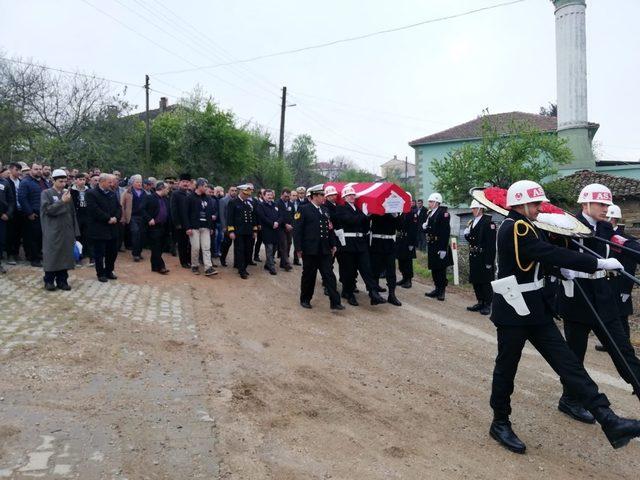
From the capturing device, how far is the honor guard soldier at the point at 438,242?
33.5 feet

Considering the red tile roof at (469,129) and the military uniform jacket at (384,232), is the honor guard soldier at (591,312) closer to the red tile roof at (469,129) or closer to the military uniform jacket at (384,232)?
the military uniform jacket at (384,232)

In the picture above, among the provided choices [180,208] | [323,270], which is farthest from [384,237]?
[180,208]

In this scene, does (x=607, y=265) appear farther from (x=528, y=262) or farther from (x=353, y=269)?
(x=353, y=269)

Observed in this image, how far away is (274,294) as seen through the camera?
9375 millimetres

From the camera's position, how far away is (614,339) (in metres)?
4.77

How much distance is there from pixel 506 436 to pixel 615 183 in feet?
75.1

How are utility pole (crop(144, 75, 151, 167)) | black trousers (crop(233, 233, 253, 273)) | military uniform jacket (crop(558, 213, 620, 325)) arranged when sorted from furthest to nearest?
1. utility pole (crop(144, 75, 151, 167))
2. black trousers (crop(233, 233, 253, 273))
3. military uniform jacket (crop(558, 213, 620, 325))

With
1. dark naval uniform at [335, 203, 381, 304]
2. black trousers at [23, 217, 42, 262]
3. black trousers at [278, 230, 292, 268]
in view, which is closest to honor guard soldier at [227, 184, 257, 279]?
black trousers at [278, 230, 292, 268]

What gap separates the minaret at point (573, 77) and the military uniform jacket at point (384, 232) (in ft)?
80.7

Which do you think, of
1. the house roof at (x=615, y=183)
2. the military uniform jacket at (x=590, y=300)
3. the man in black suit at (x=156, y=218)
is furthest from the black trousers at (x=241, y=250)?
the house roof at (x=615, y=183)

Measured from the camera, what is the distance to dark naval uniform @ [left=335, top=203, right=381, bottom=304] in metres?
8.98

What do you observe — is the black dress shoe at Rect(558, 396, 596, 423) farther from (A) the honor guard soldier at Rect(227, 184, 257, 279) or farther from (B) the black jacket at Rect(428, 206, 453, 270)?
(A) the honor guard soldier at Rect(227, 184, 257, 279)

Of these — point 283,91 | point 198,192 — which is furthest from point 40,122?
point 198,192

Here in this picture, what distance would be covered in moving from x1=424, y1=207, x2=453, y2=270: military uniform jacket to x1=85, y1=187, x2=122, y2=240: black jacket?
6.14 metres
